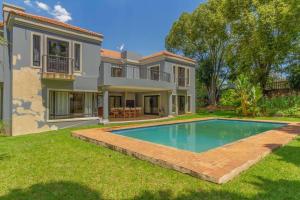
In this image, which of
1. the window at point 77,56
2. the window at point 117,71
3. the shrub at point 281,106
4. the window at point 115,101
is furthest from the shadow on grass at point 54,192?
the shrub at point 281,106

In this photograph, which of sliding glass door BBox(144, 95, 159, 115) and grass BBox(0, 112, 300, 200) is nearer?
grass BBox(0, 112, 300, 200)

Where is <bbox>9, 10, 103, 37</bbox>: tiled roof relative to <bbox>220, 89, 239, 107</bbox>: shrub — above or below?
above

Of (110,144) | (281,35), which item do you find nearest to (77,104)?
(110,144)

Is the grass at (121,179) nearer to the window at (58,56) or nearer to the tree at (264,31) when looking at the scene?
the window at (58,56)

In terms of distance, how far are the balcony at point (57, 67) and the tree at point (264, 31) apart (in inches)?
770

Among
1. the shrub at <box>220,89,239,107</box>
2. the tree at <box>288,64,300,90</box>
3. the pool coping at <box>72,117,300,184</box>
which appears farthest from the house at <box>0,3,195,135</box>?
the tree at <box>288,64,300,90</box>

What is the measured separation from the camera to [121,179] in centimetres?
481

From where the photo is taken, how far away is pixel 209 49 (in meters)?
29.8

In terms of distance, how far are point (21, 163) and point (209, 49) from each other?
95.2 ft

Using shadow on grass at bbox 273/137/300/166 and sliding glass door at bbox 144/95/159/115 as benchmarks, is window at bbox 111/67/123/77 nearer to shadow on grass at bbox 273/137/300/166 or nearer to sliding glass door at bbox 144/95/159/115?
sliding glass door at bbox 144/95/159/115

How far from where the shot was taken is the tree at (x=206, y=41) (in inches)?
1025

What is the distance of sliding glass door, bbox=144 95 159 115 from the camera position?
23250 millimetres

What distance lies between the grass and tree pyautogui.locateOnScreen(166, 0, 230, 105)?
22.9 m

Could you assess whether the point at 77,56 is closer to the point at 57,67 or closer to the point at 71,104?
the point at 57,67
